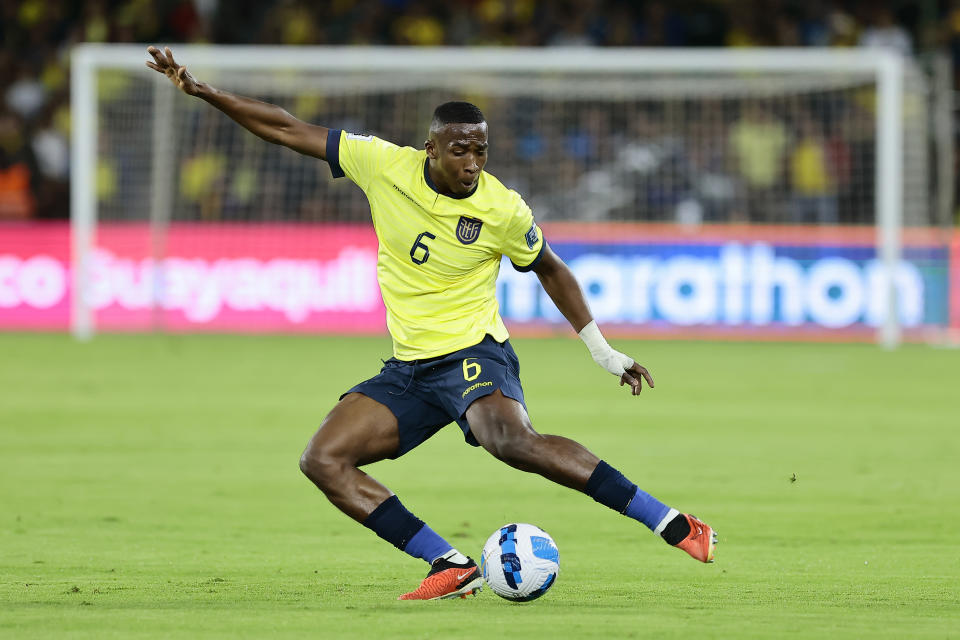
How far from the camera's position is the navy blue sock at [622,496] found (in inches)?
227

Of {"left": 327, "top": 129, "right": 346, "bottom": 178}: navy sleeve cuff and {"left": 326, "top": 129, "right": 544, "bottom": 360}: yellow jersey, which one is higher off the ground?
{"left": 327, "top": 129, "right": 346, "bottom": 178}: navy sleeve cuff

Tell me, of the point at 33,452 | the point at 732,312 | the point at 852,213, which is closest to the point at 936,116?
the point at 852,213

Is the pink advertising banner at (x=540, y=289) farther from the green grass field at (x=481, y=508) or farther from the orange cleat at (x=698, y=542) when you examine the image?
the orange cleat at (x=698, y=542)

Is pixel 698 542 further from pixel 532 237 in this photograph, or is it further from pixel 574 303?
pixel 532 237

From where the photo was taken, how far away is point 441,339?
6.16 meters

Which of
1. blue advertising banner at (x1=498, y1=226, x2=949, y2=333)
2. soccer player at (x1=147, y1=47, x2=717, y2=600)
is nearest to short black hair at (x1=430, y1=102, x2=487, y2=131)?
soccer player at (x1=147, y1=47, x2=717, y2=600)

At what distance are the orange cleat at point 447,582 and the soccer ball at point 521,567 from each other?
3.2 inches

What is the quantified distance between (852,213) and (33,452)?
13.0 meters

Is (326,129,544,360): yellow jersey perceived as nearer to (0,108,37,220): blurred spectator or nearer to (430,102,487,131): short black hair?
(430,102,487,131): short black hair

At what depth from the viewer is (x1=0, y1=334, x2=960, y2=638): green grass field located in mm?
5520

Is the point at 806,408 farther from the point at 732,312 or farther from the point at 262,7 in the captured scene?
the point at 262,7

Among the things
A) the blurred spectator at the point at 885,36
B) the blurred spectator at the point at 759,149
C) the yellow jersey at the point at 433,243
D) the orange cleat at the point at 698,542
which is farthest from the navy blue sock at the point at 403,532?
the blurred spectator at the point at 885,36

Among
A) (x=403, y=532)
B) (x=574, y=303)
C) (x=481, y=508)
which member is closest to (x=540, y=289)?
(x=481, y=508)

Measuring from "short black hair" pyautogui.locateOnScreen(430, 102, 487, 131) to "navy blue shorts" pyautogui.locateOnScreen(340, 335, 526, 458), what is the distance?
89cm
